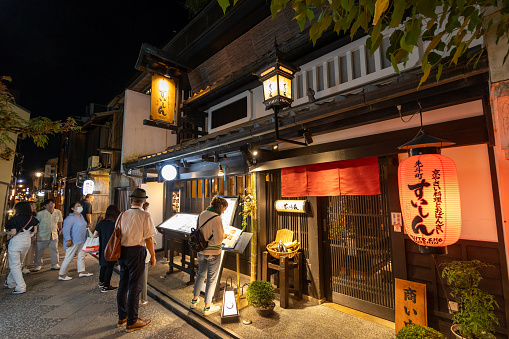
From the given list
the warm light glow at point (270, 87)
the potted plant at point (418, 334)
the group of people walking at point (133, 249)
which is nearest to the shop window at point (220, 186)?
the group of people walking at point (133, 249)

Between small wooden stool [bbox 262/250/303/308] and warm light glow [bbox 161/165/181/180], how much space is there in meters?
5.94

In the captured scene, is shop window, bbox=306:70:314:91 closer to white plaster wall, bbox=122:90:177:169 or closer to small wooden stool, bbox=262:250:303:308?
small wooden stool, bbox=262:250:303:308

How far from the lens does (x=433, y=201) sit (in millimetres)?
4070

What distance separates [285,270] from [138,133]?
1150cm

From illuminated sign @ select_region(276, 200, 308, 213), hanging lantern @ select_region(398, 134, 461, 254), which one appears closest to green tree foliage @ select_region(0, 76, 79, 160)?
illuminated sign @ select_region(276, 200, 308, 213)

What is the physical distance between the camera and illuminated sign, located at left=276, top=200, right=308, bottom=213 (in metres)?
7.18

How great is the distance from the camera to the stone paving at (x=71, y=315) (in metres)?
5.72

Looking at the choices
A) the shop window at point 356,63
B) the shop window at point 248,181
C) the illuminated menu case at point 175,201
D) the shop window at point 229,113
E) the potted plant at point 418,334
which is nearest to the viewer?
the potted plant at point 418,334

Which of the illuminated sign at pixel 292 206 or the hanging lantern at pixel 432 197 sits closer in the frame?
the hanging lantern at pixel 432 197

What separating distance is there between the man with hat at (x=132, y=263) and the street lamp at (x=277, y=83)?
3.87 meters

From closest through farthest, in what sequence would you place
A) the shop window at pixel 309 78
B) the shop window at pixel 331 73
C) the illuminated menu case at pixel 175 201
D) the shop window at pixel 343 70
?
the shop window at pixel 343 70, the shop window at pixel 331 73, the shop window at pixel 309 78, the illuminated menu case at pixel 175 201

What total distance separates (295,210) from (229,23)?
7203mm

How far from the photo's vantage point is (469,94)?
13.9 ft

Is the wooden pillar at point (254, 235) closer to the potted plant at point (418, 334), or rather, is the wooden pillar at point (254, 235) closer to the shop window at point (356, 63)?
the shop window at point (356, 63)
